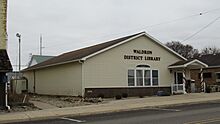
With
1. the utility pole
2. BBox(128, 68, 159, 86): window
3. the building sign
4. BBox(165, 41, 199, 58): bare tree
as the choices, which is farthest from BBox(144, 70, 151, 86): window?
BBox(165, 41, 199, 58): bare tree

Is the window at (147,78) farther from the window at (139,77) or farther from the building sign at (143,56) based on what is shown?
the building sign at (143,56)

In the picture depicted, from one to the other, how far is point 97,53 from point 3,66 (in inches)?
400

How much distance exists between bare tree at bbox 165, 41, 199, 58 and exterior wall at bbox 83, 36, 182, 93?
51.9 m

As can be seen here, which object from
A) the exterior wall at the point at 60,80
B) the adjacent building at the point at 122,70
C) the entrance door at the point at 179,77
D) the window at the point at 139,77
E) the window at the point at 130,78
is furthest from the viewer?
the entrance door at the point at 179,77

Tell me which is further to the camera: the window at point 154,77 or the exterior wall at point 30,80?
the exterior wall at point 30,80

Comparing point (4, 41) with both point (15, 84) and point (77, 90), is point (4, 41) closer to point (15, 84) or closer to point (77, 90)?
point (77, 90)

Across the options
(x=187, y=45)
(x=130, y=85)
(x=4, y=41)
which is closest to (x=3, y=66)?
(x=4, y=41)

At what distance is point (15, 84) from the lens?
40312 mm

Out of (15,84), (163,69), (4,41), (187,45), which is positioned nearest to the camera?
(4,41)

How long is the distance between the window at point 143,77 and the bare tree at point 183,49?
174 feet

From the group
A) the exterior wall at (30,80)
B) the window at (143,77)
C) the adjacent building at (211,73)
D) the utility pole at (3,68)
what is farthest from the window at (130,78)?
the adjacent building at (211,73)

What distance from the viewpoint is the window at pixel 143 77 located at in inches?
1190

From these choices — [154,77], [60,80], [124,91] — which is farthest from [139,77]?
[60,80]

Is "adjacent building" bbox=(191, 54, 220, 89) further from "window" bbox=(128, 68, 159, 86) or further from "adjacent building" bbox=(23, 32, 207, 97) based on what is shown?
"window" bbox=(128, 68, 159, 86)
